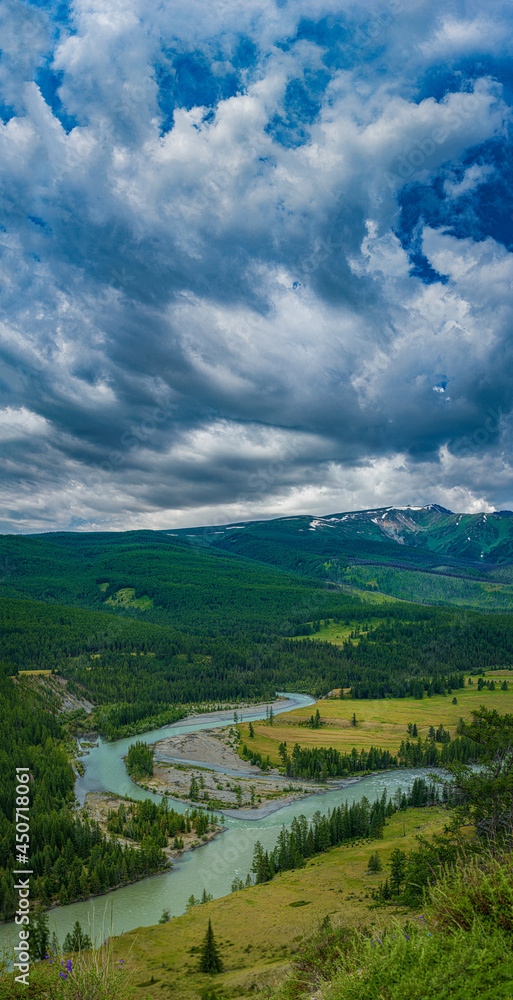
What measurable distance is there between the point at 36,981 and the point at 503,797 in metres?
41.3

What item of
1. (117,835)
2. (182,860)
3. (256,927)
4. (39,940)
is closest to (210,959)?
(256,927)

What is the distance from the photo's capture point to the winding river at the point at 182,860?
7031cm

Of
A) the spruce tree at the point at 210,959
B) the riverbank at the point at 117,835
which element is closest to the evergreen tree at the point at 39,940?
the spruce tree at the point at 210,959

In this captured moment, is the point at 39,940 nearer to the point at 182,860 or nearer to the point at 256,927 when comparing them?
the point at 256,927

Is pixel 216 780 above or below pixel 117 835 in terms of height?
below

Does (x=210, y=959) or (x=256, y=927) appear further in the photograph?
(x=256, y=927)

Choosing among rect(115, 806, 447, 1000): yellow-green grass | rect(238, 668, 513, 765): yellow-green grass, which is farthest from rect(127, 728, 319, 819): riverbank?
A: rect(115, 806, 447, 1000): yellow-green grass

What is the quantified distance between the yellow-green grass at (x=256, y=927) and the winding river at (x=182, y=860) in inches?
267

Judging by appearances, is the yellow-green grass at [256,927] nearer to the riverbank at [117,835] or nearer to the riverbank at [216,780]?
the riverbank at [117,835]

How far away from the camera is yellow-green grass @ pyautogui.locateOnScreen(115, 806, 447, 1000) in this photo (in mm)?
46438

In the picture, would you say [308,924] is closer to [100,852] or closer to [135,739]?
[100,852]

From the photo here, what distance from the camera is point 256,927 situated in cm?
5975

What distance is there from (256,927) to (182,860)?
3378 centimetres

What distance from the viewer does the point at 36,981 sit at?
49.2 ft
